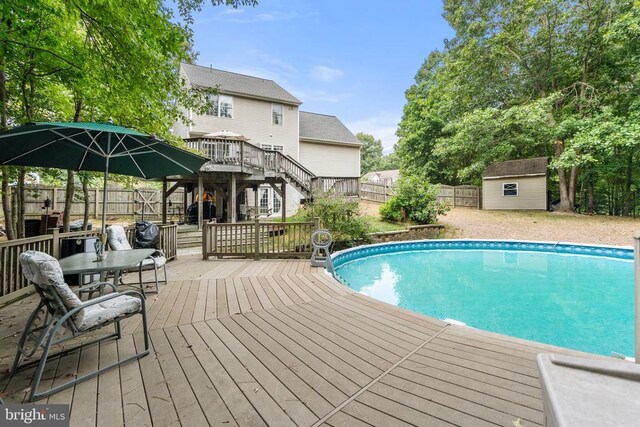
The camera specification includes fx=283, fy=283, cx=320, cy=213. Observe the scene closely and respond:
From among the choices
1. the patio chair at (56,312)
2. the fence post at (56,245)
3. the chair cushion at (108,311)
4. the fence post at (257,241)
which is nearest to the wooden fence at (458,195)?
the fence post at (257,241)

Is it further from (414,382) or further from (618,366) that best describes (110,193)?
(618,366)

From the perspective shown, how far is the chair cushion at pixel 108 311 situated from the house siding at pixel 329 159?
51.1 ft

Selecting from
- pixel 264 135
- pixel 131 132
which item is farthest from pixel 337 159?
pixel 131 132

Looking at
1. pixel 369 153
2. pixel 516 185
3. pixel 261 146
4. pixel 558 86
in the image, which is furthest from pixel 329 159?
pixel 369 153

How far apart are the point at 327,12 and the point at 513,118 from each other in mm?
10586

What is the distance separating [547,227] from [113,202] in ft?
70.5

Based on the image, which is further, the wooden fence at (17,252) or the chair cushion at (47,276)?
the wooden fence at (17,252)

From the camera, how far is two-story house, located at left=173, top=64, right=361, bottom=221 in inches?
422

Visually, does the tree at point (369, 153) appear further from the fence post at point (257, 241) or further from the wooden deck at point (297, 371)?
the wooden deck at point (297, 371)

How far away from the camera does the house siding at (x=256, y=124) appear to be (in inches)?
577

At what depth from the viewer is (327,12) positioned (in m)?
13.5

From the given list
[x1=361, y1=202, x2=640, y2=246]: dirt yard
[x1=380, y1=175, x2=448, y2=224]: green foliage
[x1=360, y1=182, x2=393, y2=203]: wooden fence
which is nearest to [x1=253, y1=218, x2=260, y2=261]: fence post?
[x1=380, y1=175, x2=448, y2=224]: green foliage

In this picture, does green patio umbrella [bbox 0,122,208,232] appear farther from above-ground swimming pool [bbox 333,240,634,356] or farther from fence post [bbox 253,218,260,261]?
above-ground swimming pool [bbox 333,240,634,356]

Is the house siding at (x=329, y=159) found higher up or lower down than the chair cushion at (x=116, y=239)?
higher up
